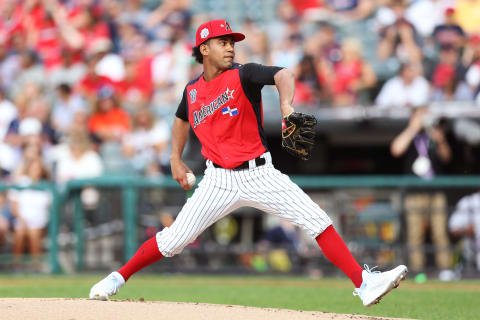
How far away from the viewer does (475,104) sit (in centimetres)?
1018

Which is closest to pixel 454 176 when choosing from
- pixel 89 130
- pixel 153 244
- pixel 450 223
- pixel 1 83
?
pixel 450 223

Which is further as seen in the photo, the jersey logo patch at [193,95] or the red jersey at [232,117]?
the jersey logo patch at [193,95]

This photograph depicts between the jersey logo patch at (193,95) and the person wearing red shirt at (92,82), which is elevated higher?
the person wearing red shirt at (92,82)

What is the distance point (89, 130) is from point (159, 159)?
139 cm

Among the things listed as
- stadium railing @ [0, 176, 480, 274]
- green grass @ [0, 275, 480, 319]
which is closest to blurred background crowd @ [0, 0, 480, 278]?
stadium railing @ [0, 176, 480, 274]

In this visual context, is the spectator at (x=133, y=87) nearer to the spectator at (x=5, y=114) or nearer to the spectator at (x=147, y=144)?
the spectator at (x=147, y=144)

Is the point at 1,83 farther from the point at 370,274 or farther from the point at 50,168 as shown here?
the point at 370,274

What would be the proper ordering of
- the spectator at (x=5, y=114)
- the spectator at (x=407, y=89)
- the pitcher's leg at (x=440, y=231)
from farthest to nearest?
the spectator at (x=5, y=114), the spectator at (x=407, y=89), the pitcher's leg at (x=440, y=231)

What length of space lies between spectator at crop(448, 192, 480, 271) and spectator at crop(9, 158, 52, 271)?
16.4ft

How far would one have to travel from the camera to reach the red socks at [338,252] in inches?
204

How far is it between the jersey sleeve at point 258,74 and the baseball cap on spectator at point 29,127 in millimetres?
7468

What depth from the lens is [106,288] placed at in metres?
5.46

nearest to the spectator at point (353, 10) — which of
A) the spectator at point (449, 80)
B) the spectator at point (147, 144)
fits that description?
the spectator at point (449, 80)

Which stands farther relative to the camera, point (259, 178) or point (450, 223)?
point (450, 223)
